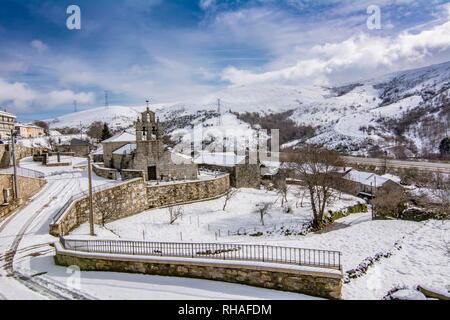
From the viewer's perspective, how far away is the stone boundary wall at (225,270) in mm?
8328

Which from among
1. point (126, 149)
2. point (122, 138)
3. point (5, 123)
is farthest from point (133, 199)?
point (5, 123)

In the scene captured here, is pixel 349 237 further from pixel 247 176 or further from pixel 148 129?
pixel 148 129

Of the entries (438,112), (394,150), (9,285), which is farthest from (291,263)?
(438,112)

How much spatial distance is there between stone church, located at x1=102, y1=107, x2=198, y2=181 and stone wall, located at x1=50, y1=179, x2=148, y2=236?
5.44 metres

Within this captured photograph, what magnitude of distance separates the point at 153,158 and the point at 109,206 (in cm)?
1019

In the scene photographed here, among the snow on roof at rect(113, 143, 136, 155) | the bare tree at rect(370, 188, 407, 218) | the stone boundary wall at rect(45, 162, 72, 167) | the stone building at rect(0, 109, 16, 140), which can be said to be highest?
the stone building at rect(0, 109, 16, 140)

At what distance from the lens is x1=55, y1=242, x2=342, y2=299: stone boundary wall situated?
27.3 ft

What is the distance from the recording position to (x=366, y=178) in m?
43.1

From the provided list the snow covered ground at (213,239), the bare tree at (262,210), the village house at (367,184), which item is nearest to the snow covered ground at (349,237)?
the snow covered ground at (213,239)

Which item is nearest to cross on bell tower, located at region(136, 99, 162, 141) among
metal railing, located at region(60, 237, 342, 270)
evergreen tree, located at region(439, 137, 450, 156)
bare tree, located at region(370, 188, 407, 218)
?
metal railing, located at region(60, 237, 342, 270)

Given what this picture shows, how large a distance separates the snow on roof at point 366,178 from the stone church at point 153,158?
1130 inches

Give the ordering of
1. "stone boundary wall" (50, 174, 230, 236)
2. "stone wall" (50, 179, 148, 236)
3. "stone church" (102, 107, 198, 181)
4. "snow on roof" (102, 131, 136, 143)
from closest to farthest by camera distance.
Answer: "stone wall" (50, 179, 148, 236) < "stone boundary wall" (50, 174, 230, 236) < "stone church" (102, 107, 198, 181) < "snow on roof" (102, 131, 136, 143)

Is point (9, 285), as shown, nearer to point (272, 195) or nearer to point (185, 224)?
point (185, 224)

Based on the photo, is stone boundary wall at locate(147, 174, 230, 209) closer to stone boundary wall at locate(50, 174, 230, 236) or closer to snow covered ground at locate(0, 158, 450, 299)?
stone boundary wall at locate(50, 174, 230, 236)
